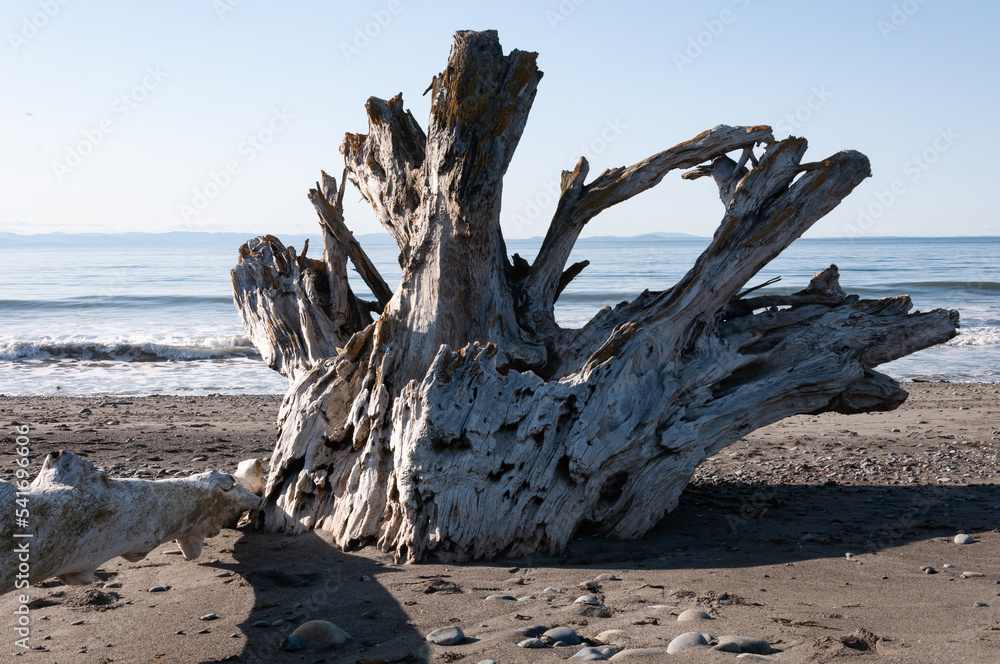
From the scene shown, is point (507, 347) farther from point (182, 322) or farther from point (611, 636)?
point (182, 322)

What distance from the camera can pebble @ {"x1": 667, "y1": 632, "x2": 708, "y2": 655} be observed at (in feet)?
9.77

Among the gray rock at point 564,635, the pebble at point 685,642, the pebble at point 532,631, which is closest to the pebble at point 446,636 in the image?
the pebble at point 532,631

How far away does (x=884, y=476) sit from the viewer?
22.6 feet

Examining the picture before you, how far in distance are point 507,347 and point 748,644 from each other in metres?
2.87

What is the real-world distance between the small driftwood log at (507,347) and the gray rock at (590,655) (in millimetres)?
1643

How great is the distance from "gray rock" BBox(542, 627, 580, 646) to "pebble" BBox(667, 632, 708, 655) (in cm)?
40

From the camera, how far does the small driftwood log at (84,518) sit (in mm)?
2939

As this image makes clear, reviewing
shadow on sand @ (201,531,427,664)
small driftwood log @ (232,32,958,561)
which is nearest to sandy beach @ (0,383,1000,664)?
shadow on sand @ (201,531,427,664)

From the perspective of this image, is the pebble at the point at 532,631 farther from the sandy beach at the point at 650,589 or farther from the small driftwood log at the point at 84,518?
the small driftwood log at the point at 84,518

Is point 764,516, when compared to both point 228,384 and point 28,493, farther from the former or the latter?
point 228,384

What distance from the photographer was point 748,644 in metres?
3.00

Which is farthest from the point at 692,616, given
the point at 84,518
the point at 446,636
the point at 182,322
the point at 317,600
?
the point at 182,322

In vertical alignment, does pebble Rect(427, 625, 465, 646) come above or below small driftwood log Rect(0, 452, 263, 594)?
below

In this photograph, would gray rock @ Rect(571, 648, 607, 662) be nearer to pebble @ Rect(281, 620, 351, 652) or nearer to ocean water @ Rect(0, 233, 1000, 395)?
pebble @ Rect(281, 620, 351, 652)
